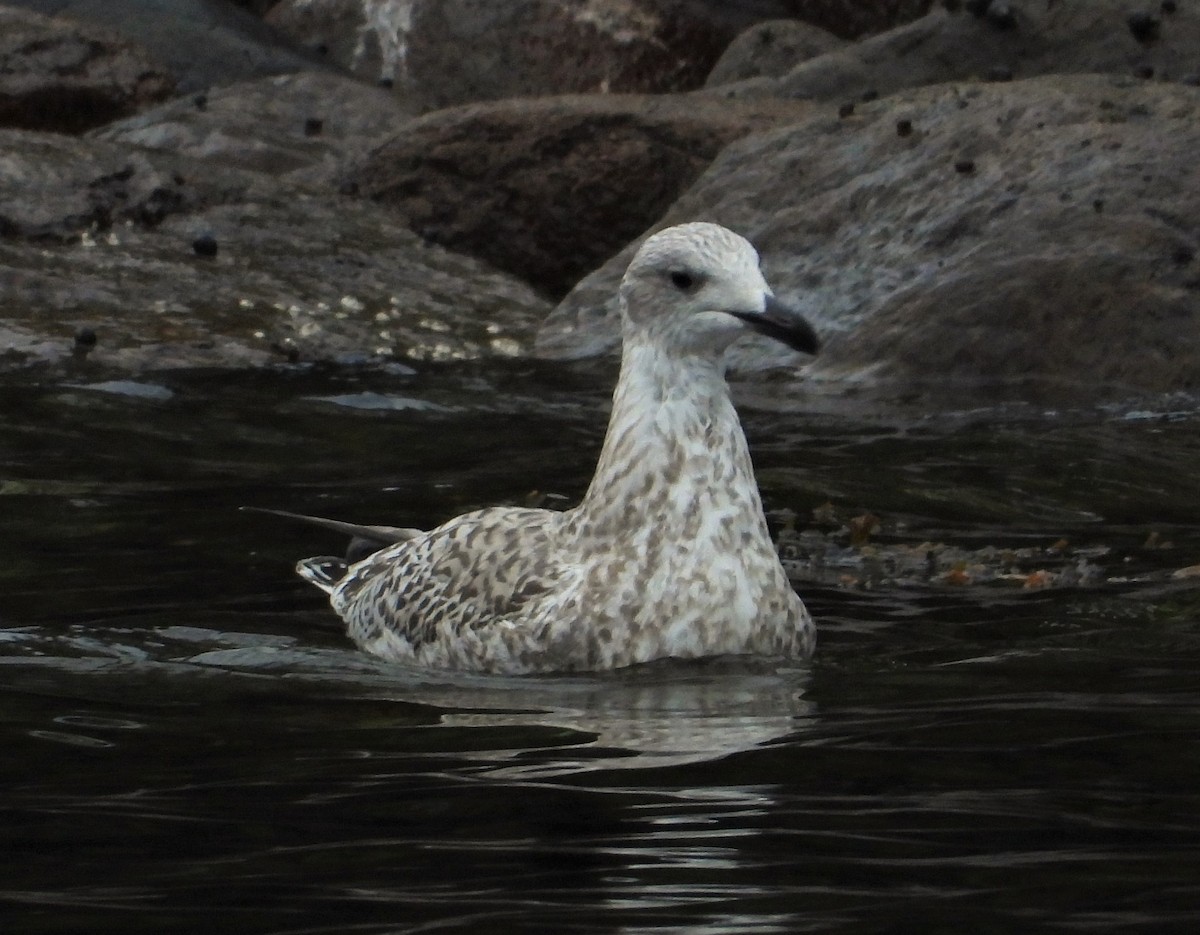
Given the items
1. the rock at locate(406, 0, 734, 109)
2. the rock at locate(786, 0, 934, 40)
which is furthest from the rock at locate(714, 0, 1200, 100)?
the rock at locate(786, 0, 934, 40)

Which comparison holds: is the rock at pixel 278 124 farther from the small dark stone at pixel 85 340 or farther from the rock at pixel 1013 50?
the small dark stone at pixel 85 340

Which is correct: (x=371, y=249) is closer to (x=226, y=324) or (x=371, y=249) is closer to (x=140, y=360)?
(x=226, y=324)

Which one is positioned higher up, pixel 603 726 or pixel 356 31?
pixel 356 31

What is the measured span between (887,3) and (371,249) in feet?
28.3

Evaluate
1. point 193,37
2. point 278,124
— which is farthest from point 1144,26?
point 193,37

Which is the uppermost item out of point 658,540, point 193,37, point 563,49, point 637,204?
point 193,37

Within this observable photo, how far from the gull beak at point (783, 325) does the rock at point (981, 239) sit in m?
4.96

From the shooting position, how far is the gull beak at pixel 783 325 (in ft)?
21.6

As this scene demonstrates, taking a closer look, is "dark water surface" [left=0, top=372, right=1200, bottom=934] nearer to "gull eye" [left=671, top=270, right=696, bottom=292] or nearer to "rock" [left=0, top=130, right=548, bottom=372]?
"gull eye" [left=671, top=270, right=696, bottom=292]

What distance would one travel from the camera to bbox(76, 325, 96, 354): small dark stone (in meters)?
13.1

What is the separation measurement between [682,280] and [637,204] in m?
9.43

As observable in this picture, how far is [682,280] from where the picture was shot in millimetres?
6926

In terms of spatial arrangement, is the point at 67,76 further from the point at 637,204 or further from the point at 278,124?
the point at 637,204

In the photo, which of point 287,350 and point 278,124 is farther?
point 278,124
